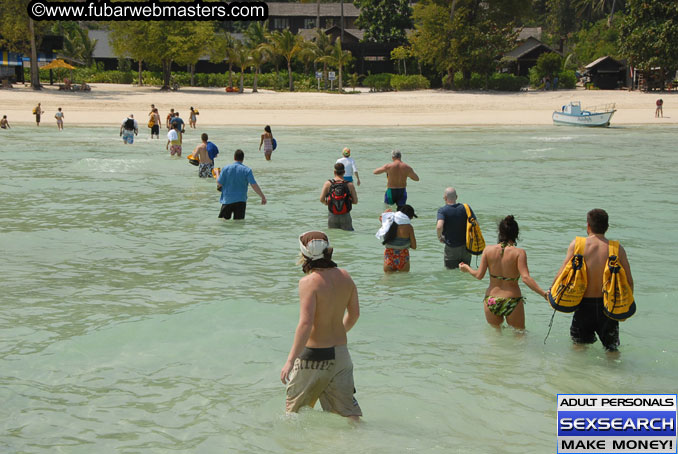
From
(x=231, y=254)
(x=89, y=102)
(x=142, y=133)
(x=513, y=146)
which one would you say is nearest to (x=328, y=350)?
(x=231, y=254)

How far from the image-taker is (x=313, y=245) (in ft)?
18.6

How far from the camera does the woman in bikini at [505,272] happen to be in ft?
27.0

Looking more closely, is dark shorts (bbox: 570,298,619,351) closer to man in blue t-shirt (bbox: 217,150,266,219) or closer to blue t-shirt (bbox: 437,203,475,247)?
blue t-shirt (bbox: 437,203,475,247)

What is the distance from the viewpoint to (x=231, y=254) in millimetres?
14195

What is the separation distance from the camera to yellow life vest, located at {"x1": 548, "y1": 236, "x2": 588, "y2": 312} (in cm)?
758

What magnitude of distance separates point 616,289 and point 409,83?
216 feet

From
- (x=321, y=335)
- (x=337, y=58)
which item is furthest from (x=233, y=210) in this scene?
(x=337, y=58)

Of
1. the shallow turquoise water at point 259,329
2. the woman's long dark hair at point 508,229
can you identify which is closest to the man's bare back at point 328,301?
the shallow turquoise water at point 259,329

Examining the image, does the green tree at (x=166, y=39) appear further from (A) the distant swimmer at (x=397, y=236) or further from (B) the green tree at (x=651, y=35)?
(A) the distant swimmer at (x=397, y=236)

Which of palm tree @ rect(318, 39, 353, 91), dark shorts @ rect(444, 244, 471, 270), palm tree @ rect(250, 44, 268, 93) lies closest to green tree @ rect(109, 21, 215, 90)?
palm tree @ rect(250, 44, 268, 93)

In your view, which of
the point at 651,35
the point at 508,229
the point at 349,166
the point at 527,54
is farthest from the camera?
the point at 527,54

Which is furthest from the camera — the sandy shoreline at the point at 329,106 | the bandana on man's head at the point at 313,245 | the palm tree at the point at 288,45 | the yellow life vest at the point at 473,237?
the palm tree at the point at 288,45

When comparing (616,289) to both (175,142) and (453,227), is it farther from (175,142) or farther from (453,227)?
(175,142)

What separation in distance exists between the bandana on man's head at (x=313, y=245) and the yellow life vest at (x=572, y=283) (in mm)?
3113
